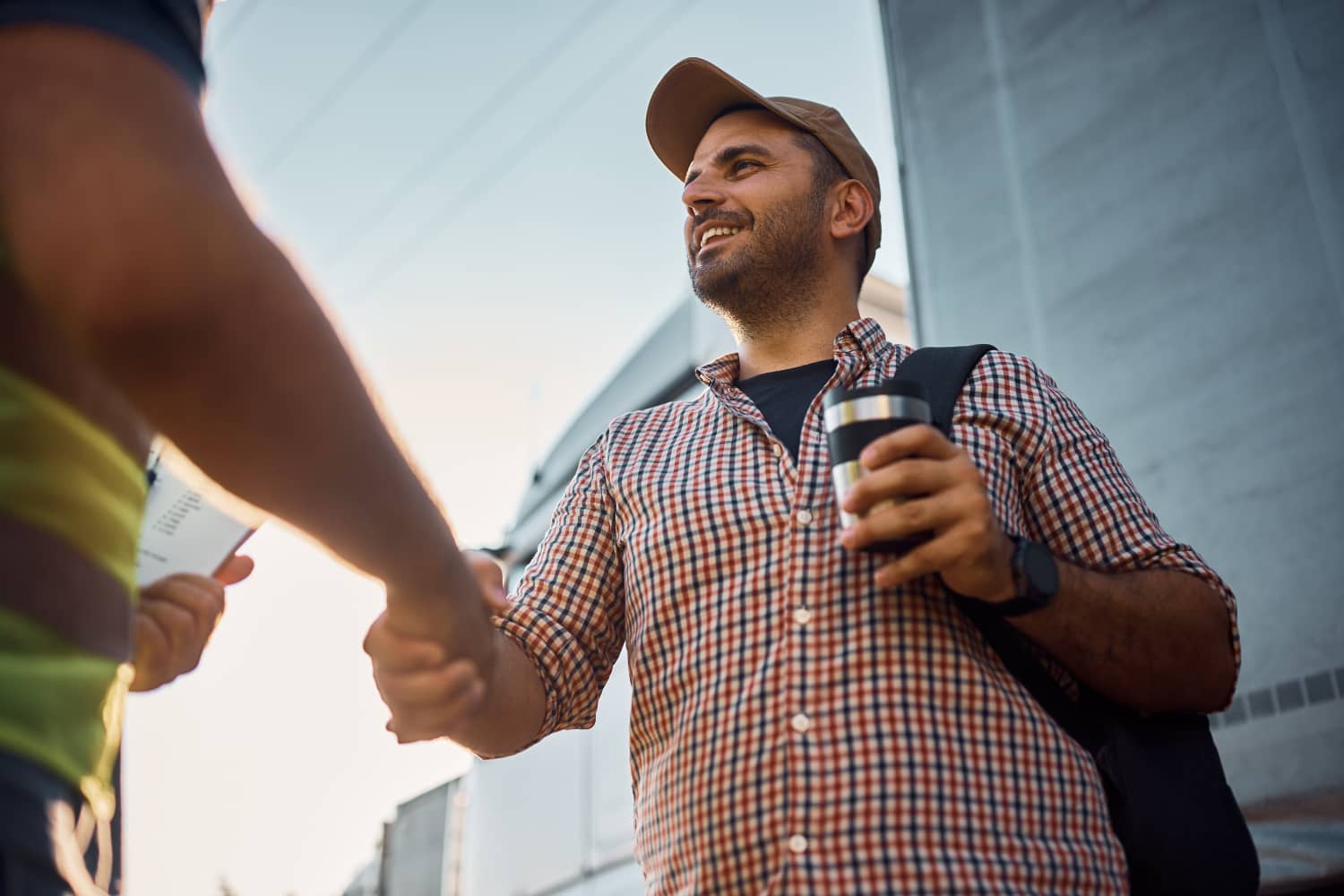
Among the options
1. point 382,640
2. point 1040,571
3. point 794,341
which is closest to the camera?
point 382,640

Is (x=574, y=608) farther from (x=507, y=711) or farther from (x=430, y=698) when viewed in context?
(x=430, y=698)

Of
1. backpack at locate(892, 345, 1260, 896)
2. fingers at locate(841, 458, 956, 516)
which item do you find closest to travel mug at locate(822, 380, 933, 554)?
fingers at locate(841, 458, 956, 516)

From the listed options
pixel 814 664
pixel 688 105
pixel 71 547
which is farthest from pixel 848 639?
pixel 688 105

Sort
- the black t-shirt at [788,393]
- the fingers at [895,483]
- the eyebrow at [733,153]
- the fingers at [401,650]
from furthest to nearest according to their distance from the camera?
the eyebrow at [733,153], the black t-shirt at [788,393], the fingers at [895,483], the fingers at [401,650]

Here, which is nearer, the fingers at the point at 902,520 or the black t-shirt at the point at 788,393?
the fingers at the point at 902,520

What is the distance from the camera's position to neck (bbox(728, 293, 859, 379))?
185 centimetres

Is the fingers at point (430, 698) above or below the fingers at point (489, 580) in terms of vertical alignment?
below

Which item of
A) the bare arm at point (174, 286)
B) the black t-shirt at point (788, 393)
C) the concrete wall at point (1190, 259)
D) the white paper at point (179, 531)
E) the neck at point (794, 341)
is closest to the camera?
the bare arm at point (174, 286)

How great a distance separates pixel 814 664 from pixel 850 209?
3.38 ft

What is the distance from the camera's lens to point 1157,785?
1.27m

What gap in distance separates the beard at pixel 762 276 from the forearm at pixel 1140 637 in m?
0.73

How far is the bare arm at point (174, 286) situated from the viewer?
53cm

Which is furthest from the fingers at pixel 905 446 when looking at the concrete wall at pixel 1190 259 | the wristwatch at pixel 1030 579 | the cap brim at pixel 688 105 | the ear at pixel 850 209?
the concrete wall at pixel 1190 259

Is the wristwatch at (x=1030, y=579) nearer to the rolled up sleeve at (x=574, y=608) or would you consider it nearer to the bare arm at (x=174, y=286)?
the rolled up sleeve at (x=574, y=608)
